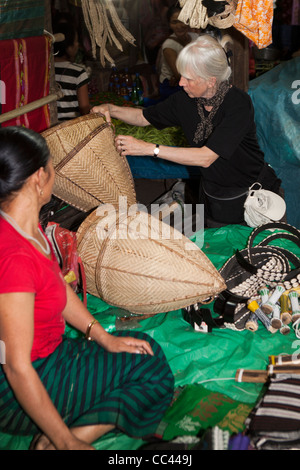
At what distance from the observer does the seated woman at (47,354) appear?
1.57 meters

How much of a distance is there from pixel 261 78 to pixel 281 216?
1.99 metres

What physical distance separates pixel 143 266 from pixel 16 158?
91cm

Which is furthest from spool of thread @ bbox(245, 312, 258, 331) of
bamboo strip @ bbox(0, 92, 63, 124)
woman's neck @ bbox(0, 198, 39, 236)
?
bamboo strip @ bbox(0, 92, 63, 124)

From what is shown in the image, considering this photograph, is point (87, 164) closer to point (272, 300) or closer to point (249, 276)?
point (249, 276)

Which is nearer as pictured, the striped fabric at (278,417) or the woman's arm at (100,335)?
Answer: the striped fabric at (278,417)

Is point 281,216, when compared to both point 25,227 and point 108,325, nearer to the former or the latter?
point 108,325

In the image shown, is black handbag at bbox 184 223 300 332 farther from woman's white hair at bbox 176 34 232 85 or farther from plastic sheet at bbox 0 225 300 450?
woman's white hair at bbox 176 34 232 85

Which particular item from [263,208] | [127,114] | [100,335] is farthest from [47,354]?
[127,114]

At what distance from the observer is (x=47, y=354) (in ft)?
6.29

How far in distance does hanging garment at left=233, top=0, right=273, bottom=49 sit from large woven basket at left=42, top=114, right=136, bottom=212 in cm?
124

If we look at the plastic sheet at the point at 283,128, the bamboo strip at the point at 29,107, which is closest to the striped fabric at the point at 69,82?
the bamboo strip at the point at 29,107

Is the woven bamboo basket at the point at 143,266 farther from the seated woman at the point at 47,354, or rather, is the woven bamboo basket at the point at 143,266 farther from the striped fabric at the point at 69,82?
the striped fabric at the point at 69,82

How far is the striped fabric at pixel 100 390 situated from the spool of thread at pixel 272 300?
0.68 meters

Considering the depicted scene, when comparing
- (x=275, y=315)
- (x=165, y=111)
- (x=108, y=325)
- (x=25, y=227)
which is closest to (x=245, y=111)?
(x=165, y=111)
